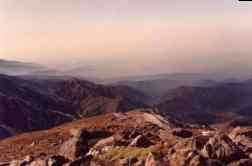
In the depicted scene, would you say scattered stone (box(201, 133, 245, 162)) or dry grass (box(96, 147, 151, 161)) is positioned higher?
scattered stone (box(201, 133, 245, 162))

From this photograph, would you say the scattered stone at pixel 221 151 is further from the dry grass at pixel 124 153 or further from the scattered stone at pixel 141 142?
the scattered stone at pixel 141 142

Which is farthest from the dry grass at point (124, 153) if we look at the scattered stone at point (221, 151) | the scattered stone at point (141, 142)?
the scattered stone at point (221, 151)

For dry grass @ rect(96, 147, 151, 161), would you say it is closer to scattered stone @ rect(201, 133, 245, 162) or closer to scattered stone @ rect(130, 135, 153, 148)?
scattered stone @ rect(130, 135, 153, 148)

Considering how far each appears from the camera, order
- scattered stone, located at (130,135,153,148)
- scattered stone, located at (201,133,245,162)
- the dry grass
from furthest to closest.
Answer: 1. scattered stone, located at (130,135,153,148)
2. the dry grass
3. scattered stone, located at (201,133,245,162)

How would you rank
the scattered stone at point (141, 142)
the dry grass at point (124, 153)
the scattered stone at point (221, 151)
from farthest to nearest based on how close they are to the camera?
the scattered stone at point (141, 142) < the dry grass at point (124, 153) < the scattered stone at point (221, 151)

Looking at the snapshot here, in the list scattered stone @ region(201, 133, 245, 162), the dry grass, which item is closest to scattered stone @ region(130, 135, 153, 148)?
the dry grass

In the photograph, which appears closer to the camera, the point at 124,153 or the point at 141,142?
the point at 124,153

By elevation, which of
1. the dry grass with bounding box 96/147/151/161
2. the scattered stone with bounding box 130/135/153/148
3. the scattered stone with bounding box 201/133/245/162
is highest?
the scattered stone with bounding box 201/133/245/162

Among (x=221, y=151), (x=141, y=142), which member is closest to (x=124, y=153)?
(x=141, y=142)

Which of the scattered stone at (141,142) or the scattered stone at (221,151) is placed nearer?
the scattered stone at (221,151)

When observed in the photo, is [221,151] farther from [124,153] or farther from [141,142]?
[141,142]

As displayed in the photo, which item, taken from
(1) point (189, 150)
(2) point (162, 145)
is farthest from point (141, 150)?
(1) point (189, 150)

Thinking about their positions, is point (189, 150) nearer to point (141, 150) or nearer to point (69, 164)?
point (141, 150)

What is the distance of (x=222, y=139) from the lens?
16175 centimetres
